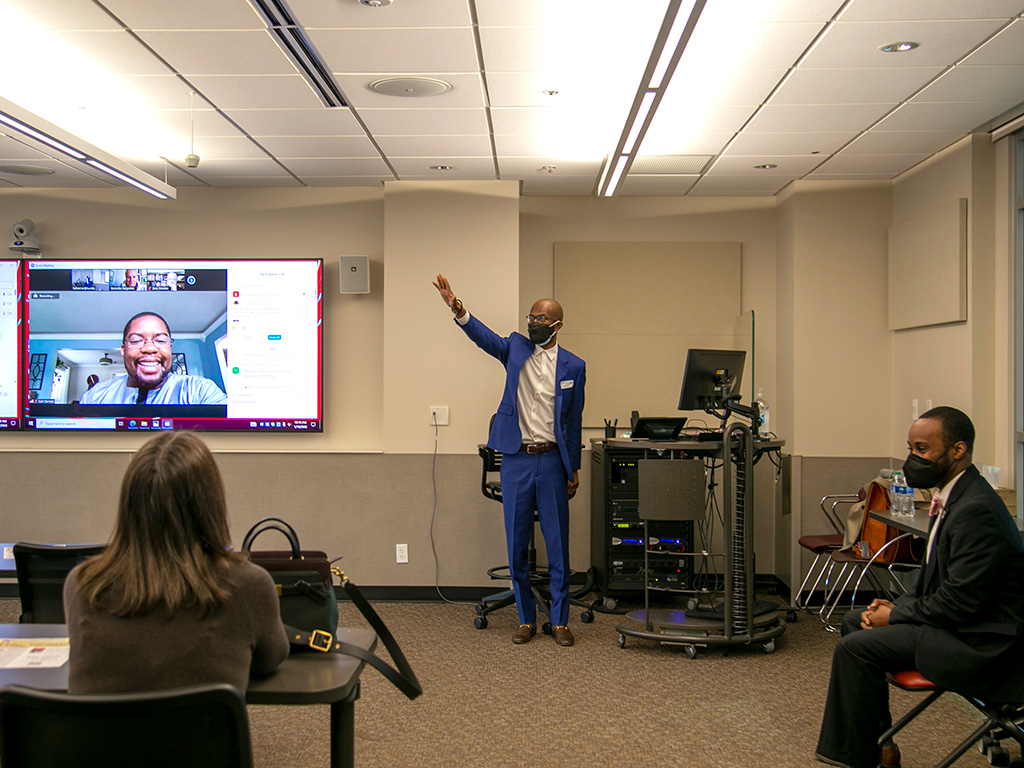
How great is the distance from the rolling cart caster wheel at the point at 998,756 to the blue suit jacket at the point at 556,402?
2298 mm

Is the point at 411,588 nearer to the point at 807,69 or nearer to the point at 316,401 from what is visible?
the point at 316,401

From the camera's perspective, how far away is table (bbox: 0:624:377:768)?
1.67m

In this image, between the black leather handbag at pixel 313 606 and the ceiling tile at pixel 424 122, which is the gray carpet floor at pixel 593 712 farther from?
the ceiling tile at pixel 424 122

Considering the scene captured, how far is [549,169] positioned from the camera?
5188mm

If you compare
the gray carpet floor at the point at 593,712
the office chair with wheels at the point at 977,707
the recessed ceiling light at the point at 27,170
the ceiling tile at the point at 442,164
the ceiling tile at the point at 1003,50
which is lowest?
the gray carpet floor at the point at 593,712

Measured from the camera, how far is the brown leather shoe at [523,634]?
14.7 feet

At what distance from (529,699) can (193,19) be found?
3111 mm

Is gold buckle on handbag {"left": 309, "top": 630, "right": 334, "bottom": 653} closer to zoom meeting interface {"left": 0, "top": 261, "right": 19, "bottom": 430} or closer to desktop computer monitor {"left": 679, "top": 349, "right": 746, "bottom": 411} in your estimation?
desktop computer monitor {"left": 679, "top": 349, "right": 746, "bottom": 411}

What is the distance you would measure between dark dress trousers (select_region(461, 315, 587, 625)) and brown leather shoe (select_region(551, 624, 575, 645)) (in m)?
0.04

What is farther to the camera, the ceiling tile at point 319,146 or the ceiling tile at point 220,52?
the ceiling tile at point 319,146

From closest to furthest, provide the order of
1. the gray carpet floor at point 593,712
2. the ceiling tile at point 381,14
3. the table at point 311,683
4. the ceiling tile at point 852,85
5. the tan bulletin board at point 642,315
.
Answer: the table at point 311,683 → the ceiling tile at point 381,14 → the gray carpet floor at point 593,712 → the ceiling tile at point 852,85 → the tan bulletin board at point 642,315

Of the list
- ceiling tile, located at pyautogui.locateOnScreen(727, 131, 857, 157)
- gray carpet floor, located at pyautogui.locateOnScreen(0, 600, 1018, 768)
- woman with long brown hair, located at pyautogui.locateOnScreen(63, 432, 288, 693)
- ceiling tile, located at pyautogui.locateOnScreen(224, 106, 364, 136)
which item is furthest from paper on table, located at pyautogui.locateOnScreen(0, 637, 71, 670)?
ceiling tile, located at pyautogui.locateOnScreen(727, 131, 857, 157)

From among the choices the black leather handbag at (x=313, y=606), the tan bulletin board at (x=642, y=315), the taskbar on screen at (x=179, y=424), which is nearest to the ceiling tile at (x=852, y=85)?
the tan bulletin board at (x=642, y=315)

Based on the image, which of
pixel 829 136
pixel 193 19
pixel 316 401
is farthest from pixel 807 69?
pixel 316 401
